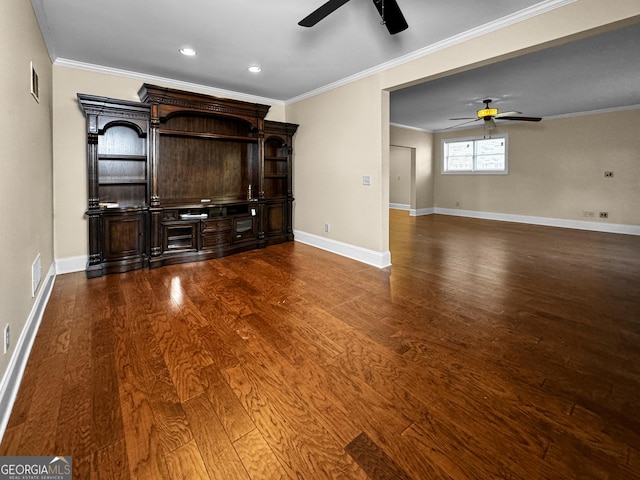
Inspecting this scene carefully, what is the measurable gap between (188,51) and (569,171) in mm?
8200

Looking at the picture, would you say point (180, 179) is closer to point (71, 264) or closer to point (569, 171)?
point (71, 264)

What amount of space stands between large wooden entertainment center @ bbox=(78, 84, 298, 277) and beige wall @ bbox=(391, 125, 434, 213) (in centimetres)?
455

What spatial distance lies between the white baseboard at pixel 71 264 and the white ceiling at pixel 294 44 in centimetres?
232

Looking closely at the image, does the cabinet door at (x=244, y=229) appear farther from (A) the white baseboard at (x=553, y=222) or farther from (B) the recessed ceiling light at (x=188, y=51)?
(A) the white baseboard at (x=553, y=222)

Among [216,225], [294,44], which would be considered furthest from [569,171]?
[216,225]

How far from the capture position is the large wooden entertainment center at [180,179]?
380 cm

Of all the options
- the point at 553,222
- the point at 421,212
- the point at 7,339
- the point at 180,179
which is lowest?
the point at 7,339

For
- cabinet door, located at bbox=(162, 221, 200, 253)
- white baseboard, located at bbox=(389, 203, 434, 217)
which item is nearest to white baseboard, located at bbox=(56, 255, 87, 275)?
cabinet door, located at bbox=(162, 221, 200, 253)

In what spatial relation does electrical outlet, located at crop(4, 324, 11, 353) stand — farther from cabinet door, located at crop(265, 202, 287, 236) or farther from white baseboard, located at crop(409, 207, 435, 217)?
white baseboard, located at crop(409, 207, 435, 217)

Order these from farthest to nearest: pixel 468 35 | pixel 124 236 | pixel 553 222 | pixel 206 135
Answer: pixel 553 222 → pixel 206 135 → pixel 124 236 → pixel 468 35

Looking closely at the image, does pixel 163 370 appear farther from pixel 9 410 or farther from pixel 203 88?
pixel 203 88

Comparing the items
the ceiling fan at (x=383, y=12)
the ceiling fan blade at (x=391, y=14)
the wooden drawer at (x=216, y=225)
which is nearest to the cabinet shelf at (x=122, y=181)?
the wooden drawer at (x=216, y=225)

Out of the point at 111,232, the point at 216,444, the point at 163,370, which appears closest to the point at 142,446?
the point at 216,444

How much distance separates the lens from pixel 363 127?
14.1ft
